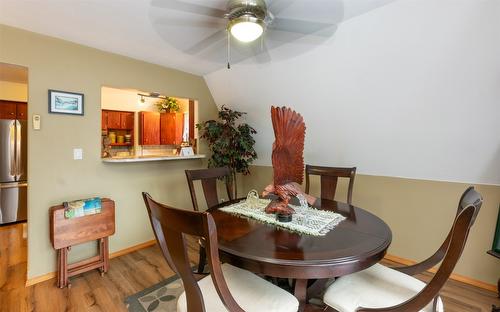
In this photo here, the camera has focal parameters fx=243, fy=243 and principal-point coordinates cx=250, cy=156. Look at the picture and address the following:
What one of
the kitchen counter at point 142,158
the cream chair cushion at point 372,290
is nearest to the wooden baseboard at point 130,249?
the kitchen counter at point 142,158

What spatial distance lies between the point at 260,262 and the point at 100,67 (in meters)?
2.76

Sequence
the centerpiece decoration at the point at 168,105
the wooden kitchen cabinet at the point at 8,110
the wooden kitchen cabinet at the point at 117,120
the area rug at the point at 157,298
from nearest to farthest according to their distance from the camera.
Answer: the area rug at the point at 157,298
the wooden kitchen cabinet at the point at 8,110
the wooden kitchen cabinet at the point at 117,120
the centerpiece decoration at the point at 168,105

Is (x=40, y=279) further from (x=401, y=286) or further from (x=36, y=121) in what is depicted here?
(x=401, y=286)

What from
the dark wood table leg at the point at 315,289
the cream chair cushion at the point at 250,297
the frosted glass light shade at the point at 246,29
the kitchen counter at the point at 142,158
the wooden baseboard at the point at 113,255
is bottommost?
the wooden baseboard at the point at 113,255

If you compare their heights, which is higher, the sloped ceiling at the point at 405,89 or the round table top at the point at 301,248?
the sloped ceiling at the point at 405,89

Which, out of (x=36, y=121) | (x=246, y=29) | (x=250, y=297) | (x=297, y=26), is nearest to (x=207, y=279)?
(x=250, y=297)

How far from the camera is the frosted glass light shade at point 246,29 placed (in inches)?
66.5

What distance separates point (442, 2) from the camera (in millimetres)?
1646

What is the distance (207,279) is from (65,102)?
234 cm

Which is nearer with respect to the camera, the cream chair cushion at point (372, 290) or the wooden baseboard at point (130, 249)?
the cream chair cushion at point (372, 290)

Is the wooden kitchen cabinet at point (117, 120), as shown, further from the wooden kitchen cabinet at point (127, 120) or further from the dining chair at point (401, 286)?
the dining chair at point (401, 286)

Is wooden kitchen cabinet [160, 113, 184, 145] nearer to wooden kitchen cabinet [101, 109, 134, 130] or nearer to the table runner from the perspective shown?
wooden kitchen cabinet [101, 109, 134, 130]

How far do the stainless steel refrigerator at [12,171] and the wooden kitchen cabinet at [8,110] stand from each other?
1.80 ft

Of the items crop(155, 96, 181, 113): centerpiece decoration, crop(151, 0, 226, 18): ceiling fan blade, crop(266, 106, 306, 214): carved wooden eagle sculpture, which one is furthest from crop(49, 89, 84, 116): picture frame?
crop(155, 96, 181, 113): centerpiece decoration
